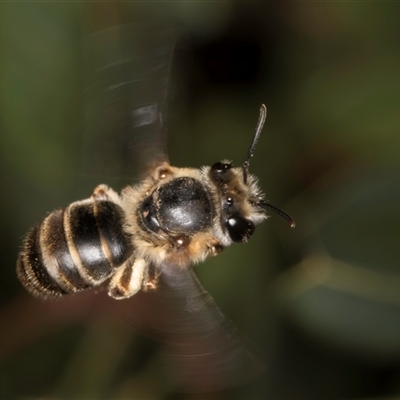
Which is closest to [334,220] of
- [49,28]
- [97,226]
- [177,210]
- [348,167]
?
[348,167]

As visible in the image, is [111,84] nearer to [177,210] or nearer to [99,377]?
[177,210]

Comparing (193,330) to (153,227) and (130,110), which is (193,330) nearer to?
(153,227)

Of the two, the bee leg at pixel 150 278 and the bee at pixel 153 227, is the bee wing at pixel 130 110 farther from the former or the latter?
the bee leg at pixel 150 278

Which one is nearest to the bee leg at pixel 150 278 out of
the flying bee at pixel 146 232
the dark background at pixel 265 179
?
the flying bee at pixel 146 232

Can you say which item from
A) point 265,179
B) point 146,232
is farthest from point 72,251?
point 265,179

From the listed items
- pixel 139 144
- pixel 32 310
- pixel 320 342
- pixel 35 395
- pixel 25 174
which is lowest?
pixel 320 342

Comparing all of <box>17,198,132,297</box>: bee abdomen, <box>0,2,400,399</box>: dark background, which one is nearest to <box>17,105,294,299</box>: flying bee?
<box>17,198,132,297</box>: bee abdomen
